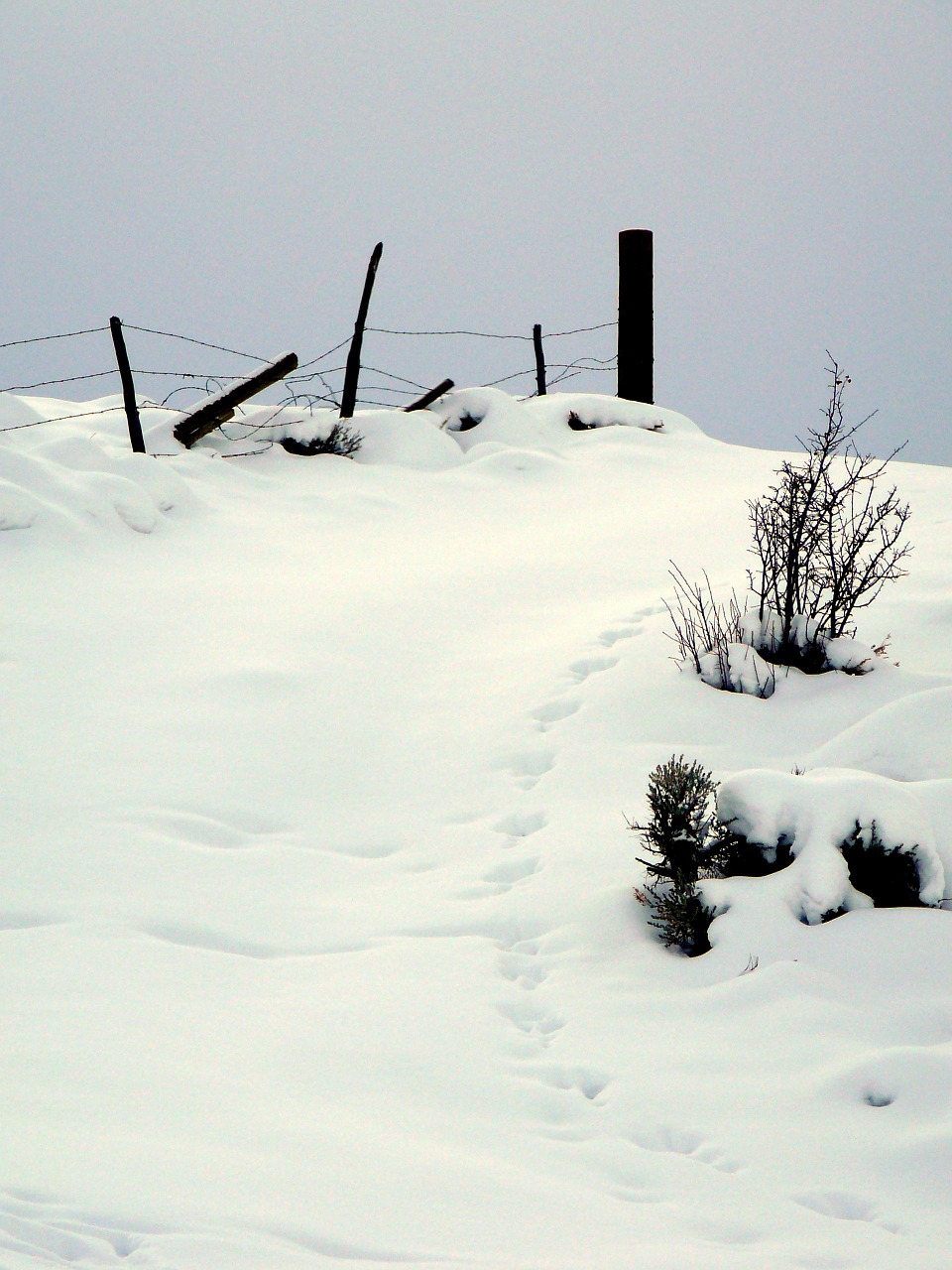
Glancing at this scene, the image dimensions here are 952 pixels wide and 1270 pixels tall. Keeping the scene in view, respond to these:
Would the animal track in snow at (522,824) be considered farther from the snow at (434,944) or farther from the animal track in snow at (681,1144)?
the animal track in snow at (681,1144)

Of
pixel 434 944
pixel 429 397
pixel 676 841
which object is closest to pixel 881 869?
pixel 676 841

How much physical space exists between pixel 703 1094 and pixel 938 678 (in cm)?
289

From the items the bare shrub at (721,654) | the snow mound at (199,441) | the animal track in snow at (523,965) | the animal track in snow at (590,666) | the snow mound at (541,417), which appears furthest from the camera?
the snow mound at (541,417)

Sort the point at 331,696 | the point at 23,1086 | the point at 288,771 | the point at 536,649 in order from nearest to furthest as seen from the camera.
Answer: the point at 23,1086, the point at 288,771, the point at 331,696, the point at 536,649

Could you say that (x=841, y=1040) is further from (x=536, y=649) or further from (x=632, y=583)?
(x=632, y=583)

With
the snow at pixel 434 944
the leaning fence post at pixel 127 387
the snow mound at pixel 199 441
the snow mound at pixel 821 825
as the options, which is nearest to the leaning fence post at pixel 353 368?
the snow mound at pixel 199 441

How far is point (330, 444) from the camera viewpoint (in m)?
9.86

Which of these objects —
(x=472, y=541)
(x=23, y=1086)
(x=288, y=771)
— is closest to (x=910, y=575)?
(x=472, y=541)

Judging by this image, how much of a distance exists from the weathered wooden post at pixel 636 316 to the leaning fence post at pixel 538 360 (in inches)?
52.3

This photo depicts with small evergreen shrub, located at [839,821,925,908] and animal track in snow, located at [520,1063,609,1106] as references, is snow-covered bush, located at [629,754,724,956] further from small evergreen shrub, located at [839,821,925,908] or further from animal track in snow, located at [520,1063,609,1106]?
animal track in snow, located at [520,1063,609,1106]

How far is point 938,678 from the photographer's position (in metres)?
4.83

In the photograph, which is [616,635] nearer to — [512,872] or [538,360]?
[512,872]

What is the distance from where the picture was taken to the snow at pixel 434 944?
6.76ft

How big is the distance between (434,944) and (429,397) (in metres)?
8.99
